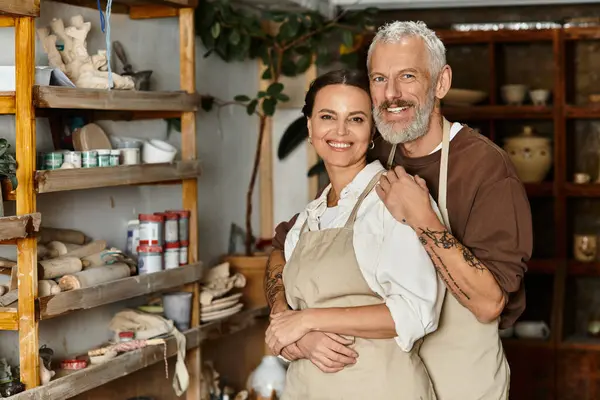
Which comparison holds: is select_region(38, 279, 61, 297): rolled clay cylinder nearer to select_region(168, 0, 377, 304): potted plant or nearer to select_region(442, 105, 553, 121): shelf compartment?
select_region(168, 0, 377, 304): potted plant

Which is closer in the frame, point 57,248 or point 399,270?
point 399,270

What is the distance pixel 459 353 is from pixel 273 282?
1.91ft

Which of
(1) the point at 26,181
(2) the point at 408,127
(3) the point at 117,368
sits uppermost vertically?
(2) the point at 408,127

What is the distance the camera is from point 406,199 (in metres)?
2.25

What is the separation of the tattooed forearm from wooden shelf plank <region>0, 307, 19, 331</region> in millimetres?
1210

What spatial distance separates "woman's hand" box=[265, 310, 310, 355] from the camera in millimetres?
2301

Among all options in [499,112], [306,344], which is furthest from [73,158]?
[499,112]

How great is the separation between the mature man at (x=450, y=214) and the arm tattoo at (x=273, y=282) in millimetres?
79

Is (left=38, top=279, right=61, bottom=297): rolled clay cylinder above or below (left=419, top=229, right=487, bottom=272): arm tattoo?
below

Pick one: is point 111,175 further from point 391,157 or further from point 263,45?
point 263,45

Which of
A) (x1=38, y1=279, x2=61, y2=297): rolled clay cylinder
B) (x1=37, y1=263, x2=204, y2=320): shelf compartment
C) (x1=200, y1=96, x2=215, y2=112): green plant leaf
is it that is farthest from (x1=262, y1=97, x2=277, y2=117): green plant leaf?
(x1=38, y1=279, x2=61, y2=297): rolled clay cylinder

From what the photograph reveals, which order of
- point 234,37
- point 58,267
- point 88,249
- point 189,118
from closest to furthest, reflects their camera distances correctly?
point 58,267 < point 88,249 < point 189,118 < point 234,37

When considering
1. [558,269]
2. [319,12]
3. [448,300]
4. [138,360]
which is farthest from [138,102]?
[558,269]

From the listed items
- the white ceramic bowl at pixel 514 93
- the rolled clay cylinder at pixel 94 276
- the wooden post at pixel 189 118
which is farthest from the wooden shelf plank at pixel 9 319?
the white ceramic bowl at pixel 514 93
